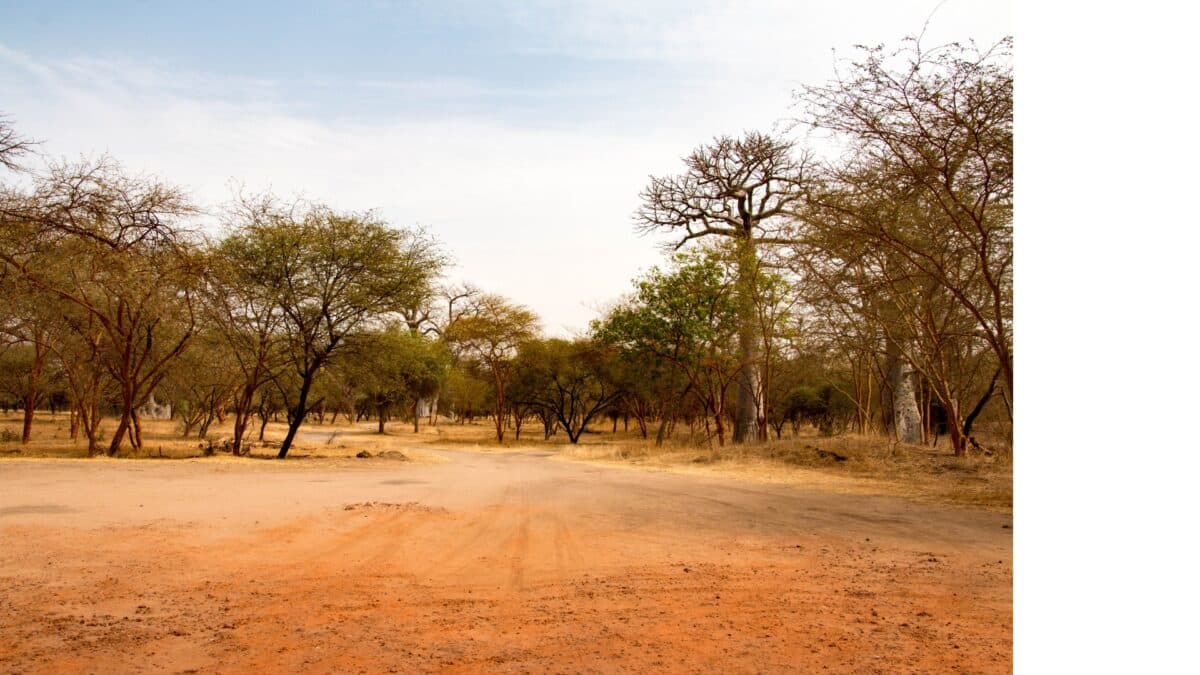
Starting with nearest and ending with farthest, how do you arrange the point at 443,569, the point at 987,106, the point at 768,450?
1. the point at 443,569
2. the point at 987,106
3. the point at 768,450

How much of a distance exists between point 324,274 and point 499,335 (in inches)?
558

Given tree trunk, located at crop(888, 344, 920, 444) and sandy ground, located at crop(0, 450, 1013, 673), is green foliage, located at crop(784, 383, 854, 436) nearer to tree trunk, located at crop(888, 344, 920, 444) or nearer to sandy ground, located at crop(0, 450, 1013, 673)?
tree trunk, located at crop(888, 344, 920, 444)

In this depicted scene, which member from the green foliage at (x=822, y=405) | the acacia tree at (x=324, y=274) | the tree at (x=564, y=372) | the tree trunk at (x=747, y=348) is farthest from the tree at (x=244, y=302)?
the green foliage at (x=822, y=405)

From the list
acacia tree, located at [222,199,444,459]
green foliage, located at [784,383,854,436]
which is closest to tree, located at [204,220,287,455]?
acacia tree, located at [222,199,444,459]

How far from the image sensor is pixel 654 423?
46.1 meters

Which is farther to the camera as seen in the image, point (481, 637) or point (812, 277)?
point (812, 277)

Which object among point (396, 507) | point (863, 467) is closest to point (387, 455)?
point (863, 467)

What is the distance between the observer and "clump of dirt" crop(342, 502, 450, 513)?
25.4 ft

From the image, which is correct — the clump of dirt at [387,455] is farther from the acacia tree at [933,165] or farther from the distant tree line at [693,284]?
the acacia tree at [933,165]

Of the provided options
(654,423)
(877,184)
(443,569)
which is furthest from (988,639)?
(654,423)

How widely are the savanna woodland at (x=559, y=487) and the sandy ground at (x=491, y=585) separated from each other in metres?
0.03

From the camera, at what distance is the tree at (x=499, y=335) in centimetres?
3089
